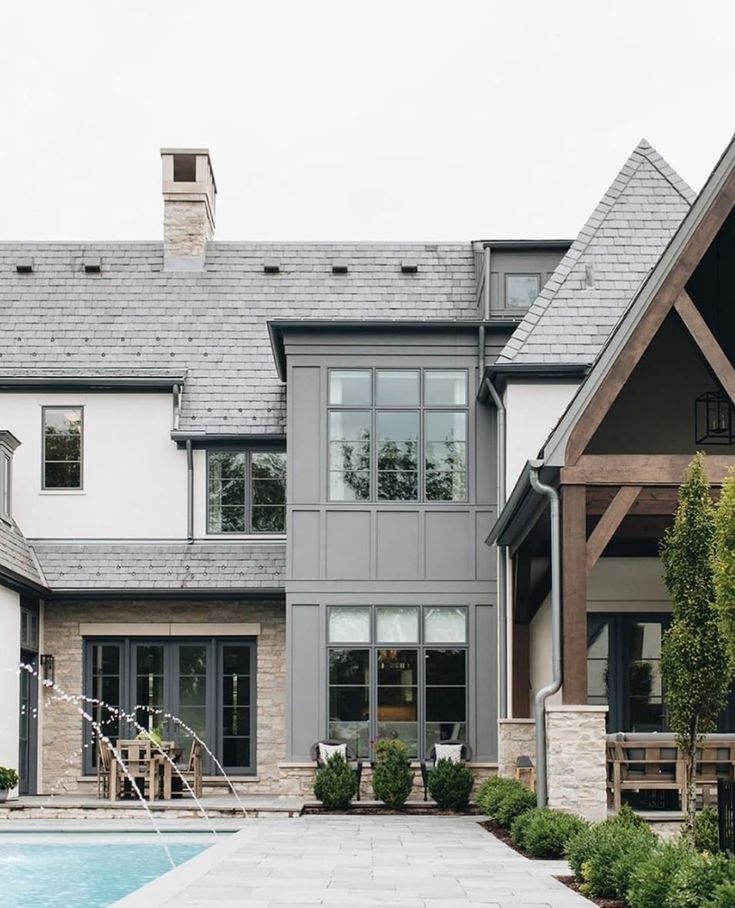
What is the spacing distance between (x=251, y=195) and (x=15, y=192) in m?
4.32

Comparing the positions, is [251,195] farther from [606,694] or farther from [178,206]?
[606,694]

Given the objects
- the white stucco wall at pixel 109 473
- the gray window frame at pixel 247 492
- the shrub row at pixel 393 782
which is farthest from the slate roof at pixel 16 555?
the shrub row at pixel 393 782

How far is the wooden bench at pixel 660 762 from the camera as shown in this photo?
15047mm

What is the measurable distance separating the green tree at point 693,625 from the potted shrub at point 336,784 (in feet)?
23.4

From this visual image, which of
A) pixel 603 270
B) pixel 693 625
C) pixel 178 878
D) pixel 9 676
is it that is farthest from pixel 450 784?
pixel 178 878

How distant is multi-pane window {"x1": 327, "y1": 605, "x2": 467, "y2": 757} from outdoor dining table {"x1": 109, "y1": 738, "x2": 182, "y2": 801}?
86.5 inches

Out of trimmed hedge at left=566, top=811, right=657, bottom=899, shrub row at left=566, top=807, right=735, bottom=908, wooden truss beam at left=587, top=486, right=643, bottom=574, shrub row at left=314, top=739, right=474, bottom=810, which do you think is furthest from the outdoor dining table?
trimmed hedge at left=566, top=811, right=657, bottom=899

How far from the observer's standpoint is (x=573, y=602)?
14.7m

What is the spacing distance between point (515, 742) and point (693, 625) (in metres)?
7.19

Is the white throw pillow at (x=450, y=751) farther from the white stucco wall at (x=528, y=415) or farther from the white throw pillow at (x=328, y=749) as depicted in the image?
the white stucco wall at (x=528, y=415)

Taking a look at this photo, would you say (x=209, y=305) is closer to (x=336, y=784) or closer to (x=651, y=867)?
(x=336, y=784)

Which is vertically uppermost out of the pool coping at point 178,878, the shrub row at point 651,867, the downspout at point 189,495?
the downspout at point 189,495

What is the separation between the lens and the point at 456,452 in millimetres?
20641

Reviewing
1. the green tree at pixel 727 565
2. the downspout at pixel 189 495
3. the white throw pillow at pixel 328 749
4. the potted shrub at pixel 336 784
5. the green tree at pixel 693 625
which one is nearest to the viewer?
the green tree at pixel 727 565
